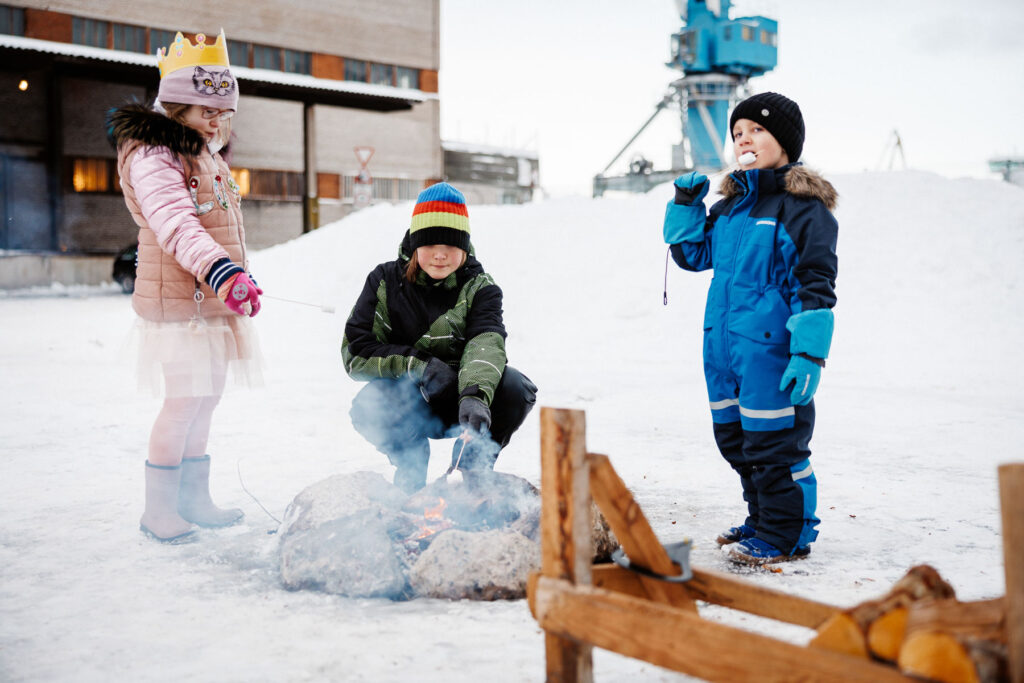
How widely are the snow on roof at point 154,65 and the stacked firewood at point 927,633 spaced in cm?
1950

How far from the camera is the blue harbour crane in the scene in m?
28.0

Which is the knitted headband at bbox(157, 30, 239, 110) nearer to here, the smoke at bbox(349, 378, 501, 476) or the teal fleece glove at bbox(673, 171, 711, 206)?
the smoke at bbox(349, 378, 501, 476)

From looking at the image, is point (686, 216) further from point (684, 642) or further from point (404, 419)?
point (684, 642)

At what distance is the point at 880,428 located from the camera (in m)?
5.71

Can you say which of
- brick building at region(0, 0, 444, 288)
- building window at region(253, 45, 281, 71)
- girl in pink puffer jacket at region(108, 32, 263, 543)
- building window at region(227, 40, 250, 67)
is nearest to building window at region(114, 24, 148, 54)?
brick building at region(0, 0, 444, 288)

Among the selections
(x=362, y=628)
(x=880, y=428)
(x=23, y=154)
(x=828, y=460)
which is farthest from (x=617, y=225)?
(x=23, y=154)

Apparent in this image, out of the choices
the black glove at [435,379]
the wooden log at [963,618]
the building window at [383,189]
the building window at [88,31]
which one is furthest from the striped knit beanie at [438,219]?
the building window at [383,189]

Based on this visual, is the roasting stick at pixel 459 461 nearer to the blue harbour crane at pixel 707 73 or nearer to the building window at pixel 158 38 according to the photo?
the building window at pixel 158 38

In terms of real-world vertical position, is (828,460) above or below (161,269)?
below

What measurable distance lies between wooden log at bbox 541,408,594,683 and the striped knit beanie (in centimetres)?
164

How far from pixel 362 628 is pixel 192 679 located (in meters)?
0.52

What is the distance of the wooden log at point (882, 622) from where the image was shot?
1.53 metres

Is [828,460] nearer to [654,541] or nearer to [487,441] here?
[487,441]

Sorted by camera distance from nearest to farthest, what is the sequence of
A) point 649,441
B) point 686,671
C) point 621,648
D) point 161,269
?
1. point 686,671
2. point 621,648
3. point 161,269
4. point 649,441
